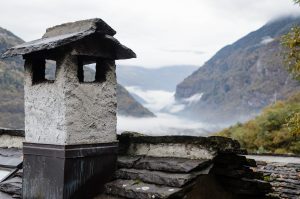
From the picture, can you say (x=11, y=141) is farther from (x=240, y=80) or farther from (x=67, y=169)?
(x=240, y=80)

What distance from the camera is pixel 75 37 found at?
6066mm

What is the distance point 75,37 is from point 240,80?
481 ft

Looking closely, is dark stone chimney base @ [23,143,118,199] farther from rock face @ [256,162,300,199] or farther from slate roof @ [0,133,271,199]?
rock face @ [256,162,300,199]

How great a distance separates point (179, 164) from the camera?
582 cm

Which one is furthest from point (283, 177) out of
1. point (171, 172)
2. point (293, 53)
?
point (171, 172)

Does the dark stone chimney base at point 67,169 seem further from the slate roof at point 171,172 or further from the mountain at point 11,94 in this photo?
the mountain at point 11,94

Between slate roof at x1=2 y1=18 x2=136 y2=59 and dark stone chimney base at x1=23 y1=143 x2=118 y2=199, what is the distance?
1306 millimetres

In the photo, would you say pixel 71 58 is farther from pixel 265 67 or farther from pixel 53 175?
pixel 265 67

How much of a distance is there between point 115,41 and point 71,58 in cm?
78

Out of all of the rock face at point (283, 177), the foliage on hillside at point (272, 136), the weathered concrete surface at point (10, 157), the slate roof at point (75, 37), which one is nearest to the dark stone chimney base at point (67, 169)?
the weathered concrete surface at point (10, 157)

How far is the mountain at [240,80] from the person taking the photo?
13312 cm

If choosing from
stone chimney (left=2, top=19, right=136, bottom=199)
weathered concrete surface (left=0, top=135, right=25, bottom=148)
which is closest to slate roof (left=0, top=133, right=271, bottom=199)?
stone chimney (left=2, top=19, right=136, bottom=199)

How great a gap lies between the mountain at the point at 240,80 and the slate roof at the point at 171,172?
4269 inches

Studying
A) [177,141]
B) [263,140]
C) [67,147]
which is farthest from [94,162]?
[263,140]
